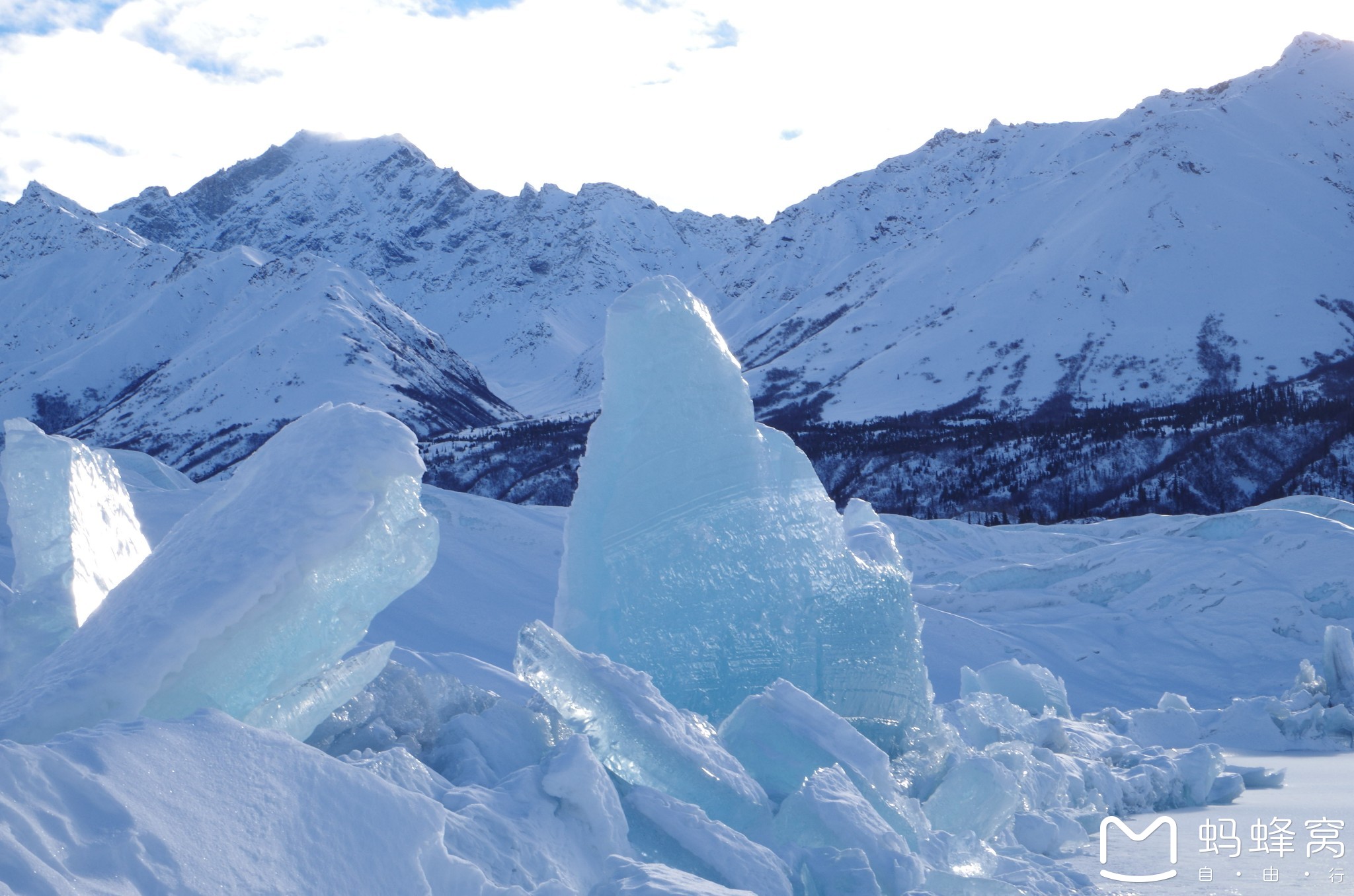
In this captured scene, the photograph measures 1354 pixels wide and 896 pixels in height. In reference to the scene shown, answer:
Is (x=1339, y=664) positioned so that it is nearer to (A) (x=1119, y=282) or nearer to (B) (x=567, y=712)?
(B) (x=567, y=712)

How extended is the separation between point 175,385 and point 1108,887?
124m

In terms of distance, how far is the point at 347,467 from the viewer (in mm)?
4035

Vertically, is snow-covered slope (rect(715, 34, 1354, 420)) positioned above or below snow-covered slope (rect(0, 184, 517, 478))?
above

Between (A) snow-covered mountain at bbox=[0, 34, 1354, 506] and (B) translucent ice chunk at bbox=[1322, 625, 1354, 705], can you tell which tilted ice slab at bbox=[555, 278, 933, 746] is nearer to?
(B) translucent ice chunk at bbox=[1322, 625, 1354, 705]

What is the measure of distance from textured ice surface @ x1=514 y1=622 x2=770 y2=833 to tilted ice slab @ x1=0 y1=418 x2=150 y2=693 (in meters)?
2.22

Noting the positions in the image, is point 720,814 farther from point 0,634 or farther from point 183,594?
point 0,634

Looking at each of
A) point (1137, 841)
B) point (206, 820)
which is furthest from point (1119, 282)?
point (206, 820)

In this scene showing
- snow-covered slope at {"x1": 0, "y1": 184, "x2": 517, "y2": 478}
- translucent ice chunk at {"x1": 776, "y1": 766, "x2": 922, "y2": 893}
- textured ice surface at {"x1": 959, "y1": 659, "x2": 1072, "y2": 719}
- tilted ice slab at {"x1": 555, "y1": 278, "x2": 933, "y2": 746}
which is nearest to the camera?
translucent ice chunk at {"x1": 776, "y1": 766, "x2": 922, "y2": 893}

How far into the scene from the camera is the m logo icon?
5.38 meters

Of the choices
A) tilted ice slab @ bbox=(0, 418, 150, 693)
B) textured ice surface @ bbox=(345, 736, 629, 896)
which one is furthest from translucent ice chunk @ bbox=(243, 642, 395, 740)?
tilted ice slab @ bbox=(0, 418, 150, 693)

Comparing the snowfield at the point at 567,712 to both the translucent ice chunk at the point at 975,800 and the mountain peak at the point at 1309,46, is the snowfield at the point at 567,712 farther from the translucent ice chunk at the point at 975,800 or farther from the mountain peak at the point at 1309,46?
the mountain peak at the point at 1309,46

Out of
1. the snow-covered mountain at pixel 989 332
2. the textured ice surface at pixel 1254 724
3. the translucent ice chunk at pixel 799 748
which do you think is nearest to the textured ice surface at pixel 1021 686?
the textured ice surface at pixel 1254 724

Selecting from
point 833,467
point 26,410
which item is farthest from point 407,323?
point 833,467

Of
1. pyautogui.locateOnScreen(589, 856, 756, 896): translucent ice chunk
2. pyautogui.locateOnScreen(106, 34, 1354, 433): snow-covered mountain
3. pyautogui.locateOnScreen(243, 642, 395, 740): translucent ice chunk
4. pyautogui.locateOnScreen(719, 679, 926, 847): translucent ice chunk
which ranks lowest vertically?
pyautogui.locateOnScreen(106, 34, 1354, 433): snow-covered mountain
